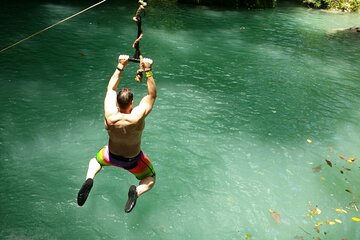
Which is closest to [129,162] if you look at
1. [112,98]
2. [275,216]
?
[112,98]

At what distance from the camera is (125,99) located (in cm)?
466

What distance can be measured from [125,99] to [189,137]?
4.56 meters

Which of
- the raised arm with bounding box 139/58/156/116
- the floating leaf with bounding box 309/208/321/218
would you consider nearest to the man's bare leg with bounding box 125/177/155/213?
the raised arm with bounding box 139/58/156/116

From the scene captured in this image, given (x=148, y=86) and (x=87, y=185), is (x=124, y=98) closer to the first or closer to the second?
(x=148, y=86)

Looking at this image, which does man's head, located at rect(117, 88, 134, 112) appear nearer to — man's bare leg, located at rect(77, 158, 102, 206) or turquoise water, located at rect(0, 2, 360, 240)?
man's bare leg, located at rect(77, 158, 102, 206)

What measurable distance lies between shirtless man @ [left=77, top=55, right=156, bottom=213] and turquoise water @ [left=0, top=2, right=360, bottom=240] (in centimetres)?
151

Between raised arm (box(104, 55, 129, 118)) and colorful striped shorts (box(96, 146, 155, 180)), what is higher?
raised arm (box(104, 55, 129, 118))

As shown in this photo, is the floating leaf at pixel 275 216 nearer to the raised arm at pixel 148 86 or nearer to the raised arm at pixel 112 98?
the raised arm at pixel 148 86

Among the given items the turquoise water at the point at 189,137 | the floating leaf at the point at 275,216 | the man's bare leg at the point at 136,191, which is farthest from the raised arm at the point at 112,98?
the floating leaf at the point at 275,216

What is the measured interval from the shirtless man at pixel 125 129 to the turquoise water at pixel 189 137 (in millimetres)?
1506

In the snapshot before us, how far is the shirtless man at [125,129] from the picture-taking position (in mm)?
4730

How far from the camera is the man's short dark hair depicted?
4637 millimetres

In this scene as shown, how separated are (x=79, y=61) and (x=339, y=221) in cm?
1014

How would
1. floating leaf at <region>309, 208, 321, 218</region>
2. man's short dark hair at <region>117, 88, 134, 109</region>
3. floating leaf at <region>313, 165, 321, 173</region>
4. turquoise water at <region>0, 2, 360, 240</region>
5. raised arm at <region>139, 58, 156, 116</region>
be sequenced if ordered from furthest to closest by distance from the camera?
floating leaf at <region>313, 165, 321, 173</region> < floating leaf at <region>309, 208, 321, 218</region> < turquoise water at <region>0, 2, 360, 240</region> < raised arm at <region>139, 58, 156, 116</region> < man's short dark hair at <region>117, 88, 134, 109</region>
